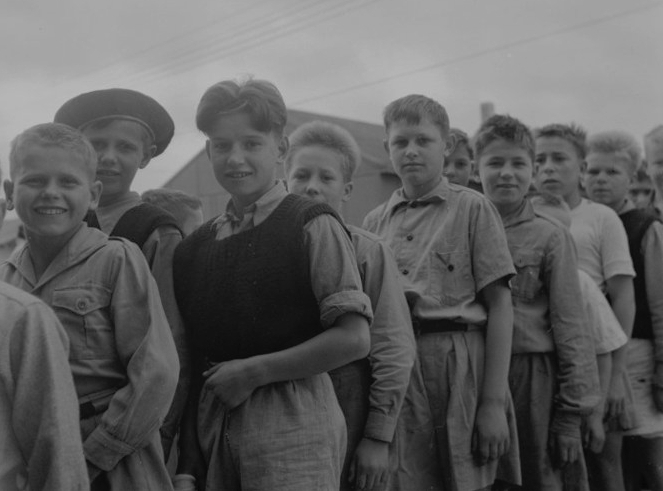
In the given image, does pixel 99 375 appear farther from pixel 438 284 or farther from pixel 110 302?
pixel 438 284

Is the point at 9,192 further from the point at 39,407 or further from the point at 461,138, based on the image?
the point at 461,138

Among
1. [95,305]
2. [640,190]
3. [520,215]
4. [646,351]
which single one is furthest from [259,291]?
[640,190]

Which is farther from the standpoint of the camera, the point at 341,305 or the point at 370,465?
the point at 370,465

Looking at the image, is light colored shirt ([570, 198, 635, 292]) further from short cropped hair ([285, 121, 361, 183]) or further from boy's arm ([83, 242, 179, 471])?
boy's arm ([83, 242, 179, 471])

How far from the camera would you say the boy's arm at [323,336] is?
2.30 metres

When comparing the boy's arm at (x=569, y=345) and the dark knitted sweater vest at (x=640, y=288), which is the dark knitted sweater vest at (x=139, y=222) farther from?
the dark knitted sweater vest at (x=640, y=288)

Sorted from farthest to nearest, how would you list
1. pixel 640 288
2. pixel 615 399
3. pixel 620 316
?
pixel 640 288 → pixel 620 316 → pixel 615 399

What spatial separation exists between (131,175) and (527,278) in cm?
166

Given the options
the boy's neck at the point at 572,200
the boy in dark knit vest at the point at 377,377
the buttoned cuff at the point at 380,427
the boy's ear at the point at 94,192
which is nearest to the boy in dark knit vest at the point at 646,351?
the boy's neck at the point at 572,200

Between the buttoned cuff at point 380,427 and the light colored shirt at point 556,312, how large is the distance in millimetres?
878

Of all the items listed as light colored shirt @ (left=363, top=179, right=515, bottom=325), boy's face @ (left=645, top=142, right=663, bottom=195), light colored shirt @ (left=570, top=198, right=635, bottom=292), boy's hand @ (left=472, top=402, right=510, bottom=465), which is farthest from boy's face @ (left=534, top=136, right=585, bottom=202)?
boy's hand @ (left=472, top=402, right=510, bottom=465)

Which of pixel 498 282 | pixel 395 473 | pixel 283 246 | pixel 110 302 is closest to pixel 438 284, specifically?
pixel 498 282

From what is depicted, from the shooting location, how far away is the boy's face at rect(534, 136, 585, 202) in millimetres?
4227

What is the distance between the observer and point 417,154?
Answer: 325cm
